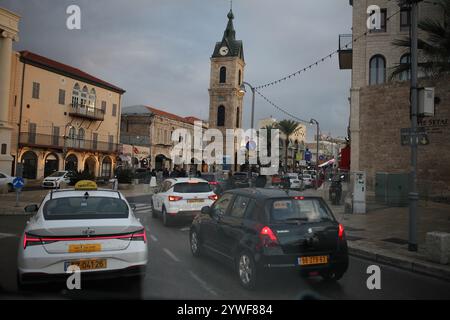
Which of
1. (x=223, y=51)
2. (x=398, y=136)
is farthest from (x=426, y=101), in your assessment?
(x=223, y=51)

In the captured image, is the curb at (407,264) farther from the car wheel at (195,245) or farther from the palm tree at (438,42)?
the palm tree at (438,42)

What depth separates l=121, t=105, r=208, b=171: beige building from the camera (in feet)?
195

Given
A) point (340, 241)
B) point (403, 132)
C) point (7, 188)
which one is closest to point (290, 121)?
point (7, 188)

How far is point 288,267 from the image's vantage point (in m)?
6.00

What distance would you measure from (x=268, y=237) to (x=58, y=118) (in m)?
40.3

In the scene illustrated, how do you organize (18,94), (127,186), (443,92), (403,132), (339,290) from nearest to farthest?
(339,290) → (403,132) → (443,92) → (127,186) → (18,94)

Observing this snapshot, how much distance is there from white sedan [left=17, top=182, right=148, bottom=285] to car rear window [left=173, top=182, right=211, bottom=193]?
6753 millimetres

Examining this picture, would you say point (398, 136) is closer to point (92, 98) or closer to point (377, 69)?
point (377, 69)

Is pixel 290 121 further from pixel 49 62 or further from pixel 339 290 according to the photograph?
pixel 339 290

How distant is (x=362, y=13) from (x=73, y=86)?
30834 millimetres

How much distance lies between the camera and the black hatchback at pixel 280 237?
6.03 meters

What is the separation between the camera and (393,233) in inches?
465
